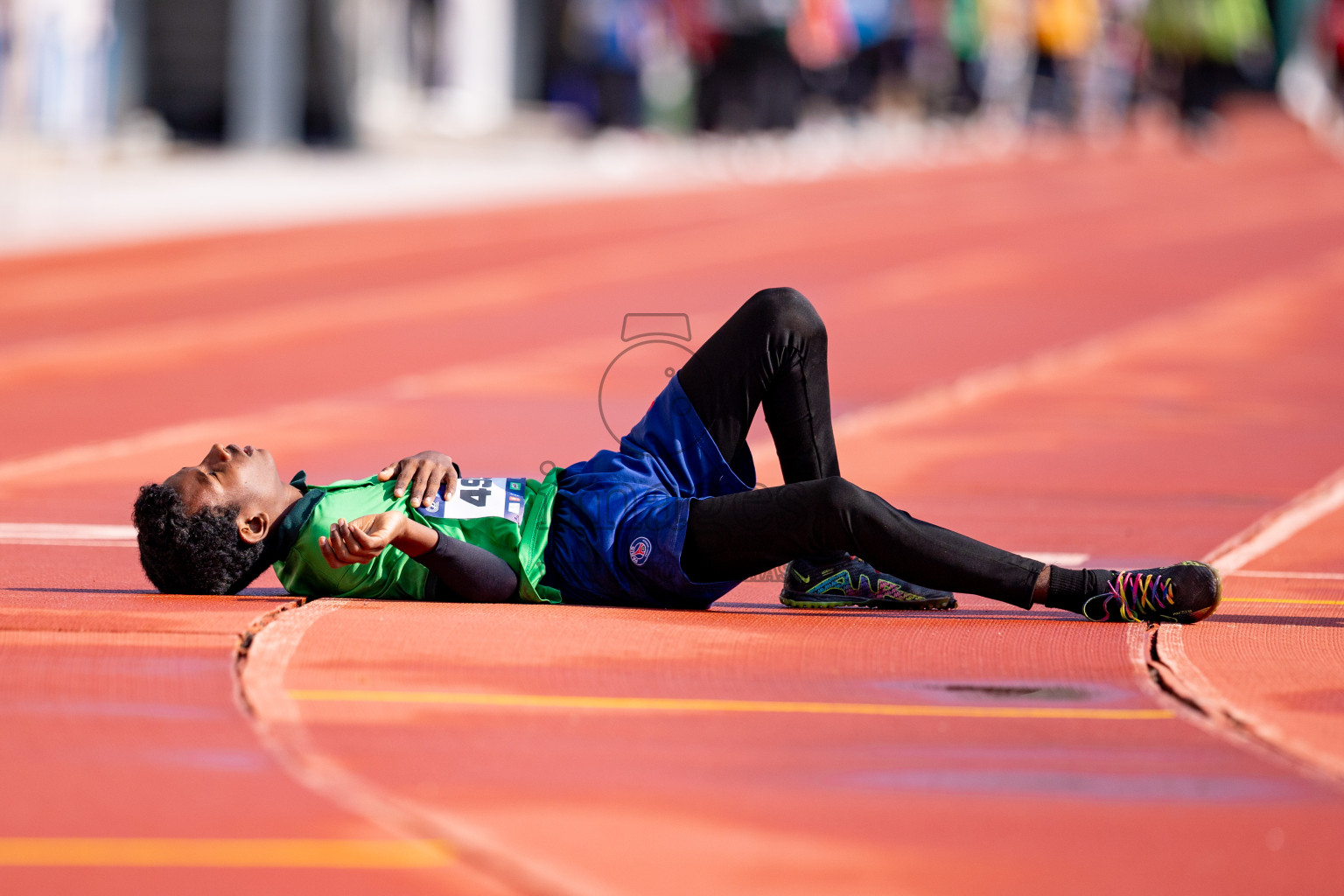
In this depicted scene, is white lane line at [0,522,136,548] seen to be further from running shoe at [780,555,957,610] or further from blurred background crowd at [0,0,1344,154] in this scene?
blurred background crowd at [0,0,1344,154]

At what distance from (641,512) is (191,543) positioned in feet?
3.70

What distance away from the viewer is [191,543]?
15.9 feet

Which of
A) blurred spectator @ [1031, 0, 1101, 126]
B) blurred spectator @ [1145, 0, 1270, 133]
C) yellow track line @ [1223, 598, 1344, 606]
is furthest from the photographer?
blurred spectator @ [1145, 0, 1270, 133]

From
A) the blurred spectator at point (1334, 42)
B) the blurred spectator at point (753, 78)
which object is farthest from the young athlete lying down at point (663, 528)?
the blurred spectator at point (1334, 42)

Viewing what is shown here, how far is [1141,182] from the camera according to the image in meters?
27.6

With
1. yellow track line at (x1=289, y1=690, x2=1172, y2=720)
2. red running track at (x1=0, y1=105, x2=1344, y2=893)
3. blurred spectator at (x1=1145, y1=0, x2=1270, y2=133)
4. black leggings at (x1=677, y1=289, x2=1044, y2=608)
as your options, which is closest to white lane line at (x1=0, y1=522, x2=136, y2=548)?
red running track at (x1=0, y1=105, x2=1344, y2=893)

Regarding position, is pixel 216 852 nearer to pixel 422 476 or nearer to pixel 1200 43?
pixel 422 476

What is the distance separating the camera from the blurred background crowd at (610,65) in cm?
2344

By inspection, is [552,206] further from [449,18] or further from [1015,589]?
[1015,589]

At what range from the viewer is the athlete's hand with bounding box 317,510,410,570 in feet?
14.8

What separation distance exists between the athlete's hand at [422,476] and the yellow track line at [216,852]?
65.0 inches

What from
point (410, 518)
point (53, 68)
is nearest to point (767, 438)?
point (410, 518)

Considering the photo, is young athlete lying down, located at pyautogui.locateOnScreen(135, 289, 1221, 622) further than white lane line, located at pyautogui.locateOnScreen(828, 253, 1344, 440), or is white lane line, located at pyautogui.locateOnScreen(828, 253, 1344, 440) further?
white lane line, located at pyautogui.locateOnScreen(828, 253, 1344, 440)

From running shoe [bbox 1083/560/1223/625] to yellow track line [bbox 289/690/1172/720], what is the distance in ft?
2.31
